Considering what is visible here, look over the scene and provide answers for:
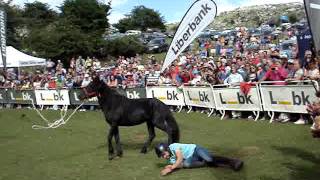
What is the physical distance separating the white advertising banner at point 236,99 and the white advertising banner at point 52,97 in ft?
39.8

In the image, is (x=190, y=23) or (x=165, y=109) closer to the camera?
(x=165, y=109)

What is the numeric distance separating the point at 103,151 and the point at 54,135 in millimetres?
4723

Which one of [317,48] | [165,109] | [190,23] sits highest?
[190,23]

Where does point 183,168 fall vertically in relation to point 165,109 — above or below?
below

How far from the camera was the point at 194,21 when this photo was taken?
1457 centimetres

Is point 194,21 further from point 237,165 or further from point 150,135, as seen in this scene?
point 237,165

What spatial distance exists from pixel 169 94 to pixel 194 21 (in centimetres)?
818

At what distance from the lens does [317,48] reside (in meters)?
5.77

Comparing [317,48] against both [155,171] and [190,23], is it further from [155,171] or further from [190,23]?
[190,23]

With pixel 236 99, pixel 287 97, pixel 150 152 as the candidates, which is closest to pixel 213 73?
pixel 236 99

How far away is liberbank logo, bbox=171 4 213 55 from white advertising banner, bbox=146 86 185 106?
22.0 feet

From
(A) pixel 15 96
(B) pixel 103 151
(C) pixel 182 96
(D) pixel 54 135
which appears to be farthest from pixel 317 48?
(A) pixel 15 96

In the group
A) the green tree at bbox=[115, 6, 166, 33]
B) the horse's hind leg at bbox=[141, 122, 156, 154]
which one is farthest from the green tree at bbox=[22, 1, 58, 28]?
the horse's hind leg at bbox=[141, 122, 156, 154]

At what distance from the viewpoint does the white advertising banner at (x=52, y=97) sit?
28391 millimetres
